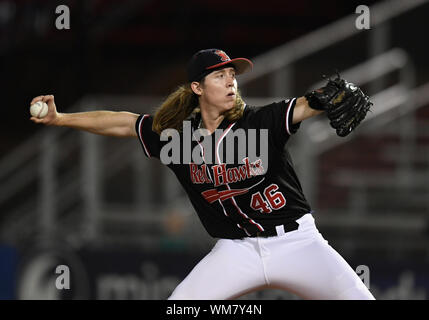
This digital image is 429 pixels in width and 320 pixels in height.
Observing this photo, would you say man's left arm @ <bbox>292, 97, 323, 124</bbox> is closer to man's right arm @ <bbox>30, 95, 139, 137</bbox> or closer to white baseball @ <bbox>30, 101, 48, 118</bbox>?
man's right arm @ <bbox>30, 95, 139, 137</bbox>

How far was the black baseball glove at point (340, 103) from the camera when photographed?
427 cm

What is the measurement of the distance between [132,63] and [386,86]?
4.71 m

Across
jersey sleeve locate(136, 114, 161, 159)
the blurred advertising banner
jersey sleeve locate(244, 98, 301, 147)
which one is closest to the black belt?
jersey sleeve locate(244, 98, 301, 147)

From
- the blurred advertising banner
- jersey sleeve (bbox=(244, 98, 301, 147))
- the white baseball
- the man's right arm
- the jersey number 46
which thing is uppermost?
the white baseball

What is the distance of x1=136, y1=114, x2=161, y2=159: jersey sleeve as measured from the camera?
16.0ft

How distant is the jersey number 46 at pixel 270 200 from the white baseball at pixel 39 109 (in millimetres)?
1259

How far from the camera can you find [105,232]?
9.06m

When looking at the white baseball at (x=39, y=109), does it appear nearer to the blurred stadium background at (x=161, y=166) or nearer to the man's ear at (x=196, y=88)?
the man's ear at (x=196, y=88)

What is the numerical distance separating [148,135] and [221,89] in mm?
542

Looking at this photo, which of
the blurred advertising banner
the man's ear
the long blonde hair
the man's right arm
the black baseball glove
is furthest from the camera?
the blurred advertising banner

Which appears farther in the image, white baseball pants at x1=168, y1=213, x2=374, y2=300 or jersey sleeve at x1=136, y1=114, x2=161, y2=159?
jersey sleeve at x1=136, y1=114, x2=161, y2=159

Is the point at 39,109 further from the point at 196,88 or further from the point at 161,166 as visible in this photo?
the point at 161,166

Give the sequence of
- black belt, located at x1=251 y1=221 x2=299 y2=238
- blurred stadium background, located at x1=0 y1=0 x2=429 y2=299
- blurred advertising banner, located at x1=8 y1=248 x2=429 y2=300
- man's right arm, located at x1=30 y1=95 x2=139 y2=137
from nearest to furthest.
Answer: black belt, located at x1=251 y1=221 x2=299 y2=238 → man's right arm, located at x1=30 y1=95 x2=139 y2=137 → blurred advertising banner, located at x1=8 y1=248 x2=429 y2=300 → blurred stadium background, located at x1=0 y1=0 x2=429 y2=299
